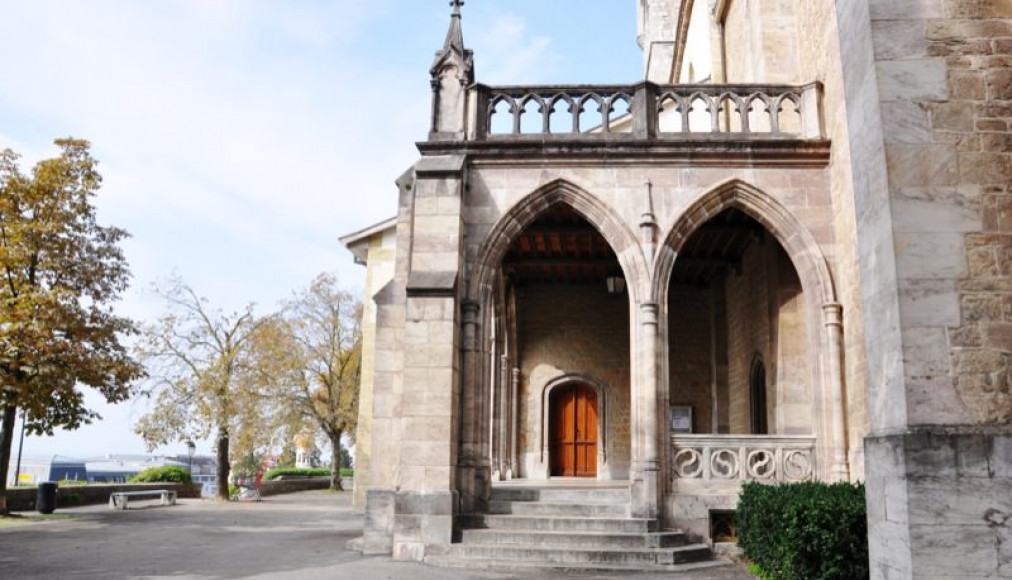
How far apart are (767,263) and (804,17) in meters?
3.94

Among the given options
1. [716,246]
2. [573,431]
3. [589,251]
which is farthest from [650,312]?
[573,431]

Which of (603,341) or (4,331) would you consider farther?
(603,341)

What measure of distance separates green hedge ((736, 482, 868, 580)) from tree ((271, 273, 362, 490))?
76.4ft

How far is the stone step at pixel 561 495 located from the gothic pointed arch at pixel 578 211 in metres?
2.78

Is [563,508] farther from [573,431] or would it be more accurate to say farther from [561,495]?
[573,431]

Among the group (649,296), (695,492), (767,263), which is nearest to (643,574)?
(695,492)

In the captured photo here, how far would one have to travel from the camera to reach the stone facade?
557 cm

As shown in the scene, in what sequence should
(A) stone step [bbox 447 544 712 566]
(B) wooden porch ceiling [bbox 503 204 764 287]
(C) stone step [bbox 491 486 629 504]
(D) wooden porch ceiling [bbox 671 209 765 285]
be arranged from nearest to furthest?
(A) stone step [bbox 447 544 712 566] < (C) stone step [bbox 491 486 629 504] < (D) wooden porch ceiling [bbox 671 209 765 285] < (B) wooden porch ceiling [bbox 503 204 764 287]

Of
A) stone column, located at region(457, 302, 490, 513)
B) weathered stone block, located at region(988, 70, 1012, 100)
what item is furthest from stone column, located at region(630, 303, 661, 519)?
weathered stone block, located at region(988, 70, 1012, 100)

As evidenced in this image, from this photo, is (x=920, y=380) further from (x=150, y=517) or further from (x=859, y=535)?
(x=150, y=517)

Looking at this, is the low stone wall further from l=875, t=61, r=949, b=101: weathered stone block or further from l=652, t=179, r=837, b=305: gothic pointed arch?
l=875, t=61, r=949, b=101: weathered stone block

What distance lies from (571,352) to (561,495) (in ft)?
23.3

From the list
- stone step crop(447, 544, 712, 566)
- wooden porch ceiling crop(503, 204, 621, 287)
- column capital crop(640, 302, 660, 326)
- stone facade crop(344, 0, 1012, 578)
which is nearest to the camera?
stone facade crop(344, 0, 1012, 578)

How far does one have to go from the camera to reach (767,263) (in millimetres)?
13461
